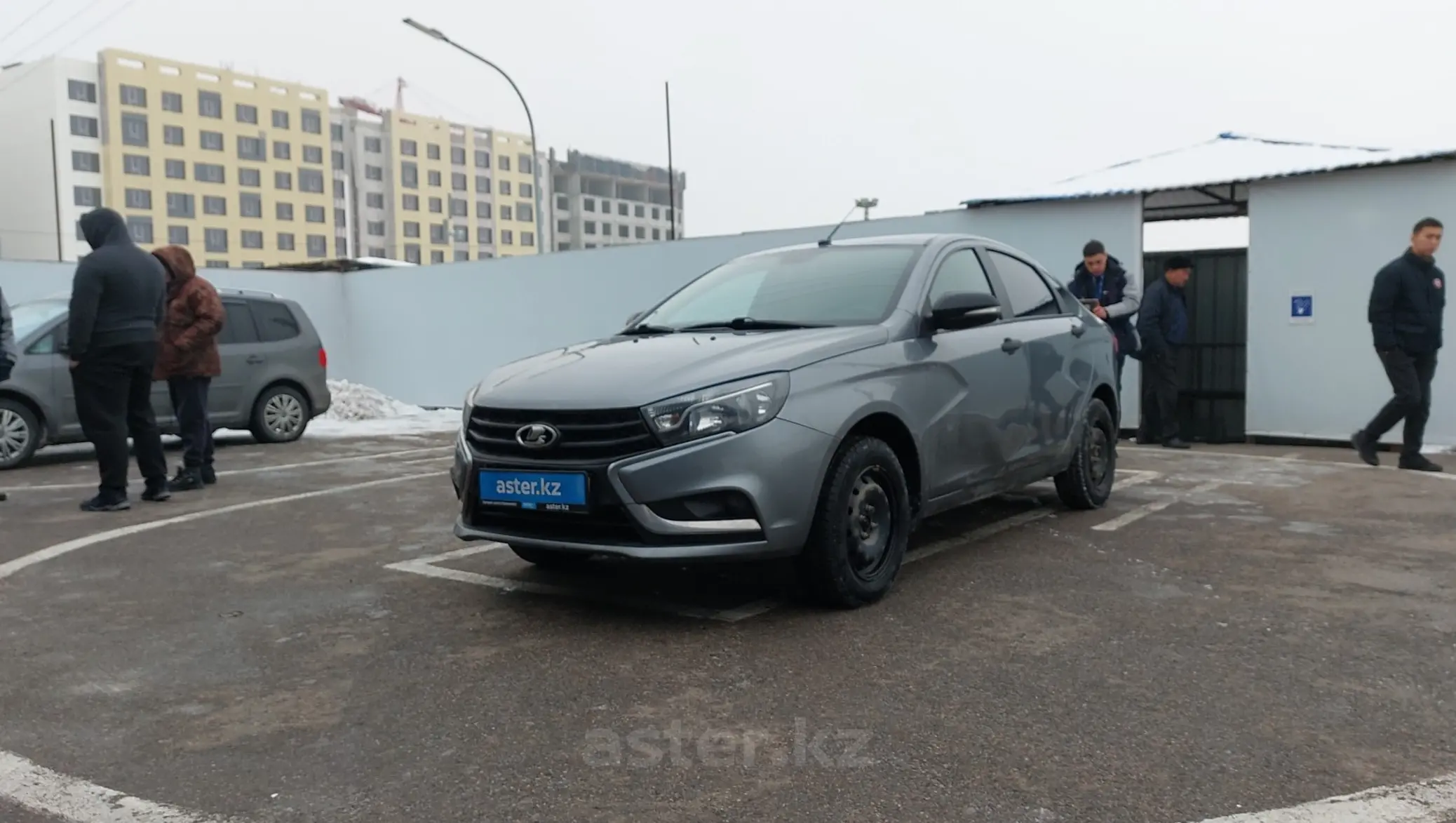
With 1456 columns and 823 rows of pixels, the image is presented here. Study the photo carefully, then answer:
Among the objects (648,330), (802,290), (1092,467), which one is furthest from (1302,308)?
(648,330)

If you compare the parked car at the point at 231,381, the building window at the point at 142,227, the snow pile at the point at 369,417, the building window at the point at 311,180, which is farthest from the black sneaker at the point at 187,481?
the building window at the point at 311,180

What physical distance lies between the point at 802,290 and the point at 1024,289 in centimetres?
153

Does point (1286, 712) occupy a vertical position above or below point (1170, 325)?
below

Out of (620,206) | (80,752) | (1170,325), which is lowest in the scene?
(80,752)

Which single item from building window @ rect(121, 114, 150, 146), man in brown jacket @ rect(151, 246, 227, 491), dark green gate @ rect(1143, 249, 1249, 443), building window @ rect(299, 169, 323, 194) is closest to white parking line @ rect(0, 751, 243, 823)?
man in brown jacket @ rect(151, 246, 227, 491)

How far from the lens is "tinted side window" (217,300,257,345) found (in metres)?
11.3

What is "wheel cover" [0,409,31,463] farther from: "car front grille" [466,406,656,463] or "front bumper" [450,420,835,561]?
"front bumper" [450,420,835,561]

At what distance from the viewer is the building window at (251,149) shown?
292 ft

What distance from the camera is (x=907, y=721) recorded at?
322 centimetres

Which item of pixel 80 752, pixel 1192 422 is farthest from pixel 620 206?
pixel 80 752

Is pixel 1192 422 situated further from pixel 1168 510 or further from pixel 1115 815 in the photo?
pixel 1115 815

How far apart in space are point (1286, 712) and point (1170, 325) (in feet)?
25.1

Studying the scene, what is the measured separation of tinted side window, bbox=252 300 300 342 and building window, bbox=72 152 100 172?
8347 cm

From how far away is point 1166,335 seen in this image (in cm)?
1032
